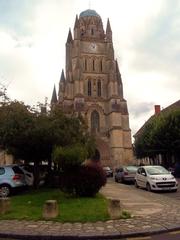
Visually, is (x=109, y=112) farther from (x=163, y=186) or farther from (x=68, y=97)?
(x=163, y=186)

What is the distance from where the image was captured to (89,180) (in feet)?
43.0

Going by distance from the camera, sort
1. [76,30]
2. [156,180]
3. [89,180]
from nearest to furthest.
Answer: [89,180], [156,180], [76,30]

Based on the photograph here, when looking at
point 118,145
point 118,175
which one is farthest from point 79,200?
point 118,145

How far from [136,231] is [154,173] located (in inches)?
495

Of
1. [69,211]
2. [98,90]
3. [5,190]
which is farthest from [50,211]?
[98,90]

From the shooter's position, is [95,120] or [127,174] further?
[95,120]

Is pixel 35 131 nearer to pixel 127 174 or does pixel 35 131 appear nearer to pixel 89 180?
pixel 89 180

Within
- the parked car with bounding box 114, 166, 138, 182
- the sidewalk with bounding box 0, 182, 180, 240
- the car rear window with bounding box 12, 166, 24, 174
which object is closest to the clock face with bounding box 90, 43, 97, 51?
the parked car with bounding box 114, 166, 138, 182

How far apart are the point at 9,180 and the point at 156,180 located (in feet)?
25.8

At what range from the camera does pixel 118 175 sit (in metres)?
29.2

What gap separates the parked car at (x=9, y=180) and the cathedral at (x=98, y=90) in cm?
4388

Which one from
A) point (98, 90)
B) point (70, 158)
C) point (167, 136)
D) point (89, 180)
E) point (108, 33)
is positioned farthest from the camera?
point (108, 33)

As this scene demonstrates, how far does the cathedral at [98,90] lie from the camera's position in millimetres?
64125

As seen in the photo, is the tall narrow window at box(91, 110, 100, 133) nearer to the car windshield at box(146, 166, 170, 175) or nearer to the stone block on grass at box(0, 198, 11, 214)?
the car windshield at box(146, 166, 170, 175)
